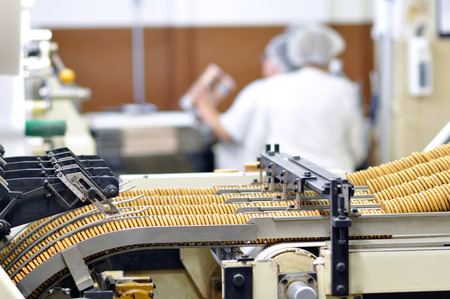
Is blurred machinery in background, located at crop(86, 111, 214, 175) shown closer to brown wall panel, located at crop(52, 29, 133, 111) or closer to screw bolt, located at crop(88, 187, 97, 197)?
brown wall panel, located at crop(52, 29, 133, 111)

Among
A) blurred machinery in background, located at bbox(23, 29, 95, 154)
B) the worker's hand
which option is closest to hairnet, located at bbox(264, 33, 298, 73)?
the worker's hand

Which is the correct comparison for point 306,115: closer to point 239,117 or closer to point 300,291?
point 239,117

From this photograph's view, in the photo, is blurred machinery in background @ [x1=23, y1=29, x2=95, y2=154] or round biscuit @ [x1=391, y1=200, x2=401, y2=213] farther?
blurred machinery in background @ [x1=23, y1=29, x2=95, y2=154]

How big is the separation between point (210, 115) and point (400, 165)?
232 cm

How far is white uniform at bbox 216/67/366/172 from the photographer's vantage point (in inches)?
134

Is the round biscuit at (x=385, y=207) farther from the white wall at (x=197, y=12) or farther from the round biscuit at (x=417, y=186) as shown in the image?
the white wall at (x=197, y=12)

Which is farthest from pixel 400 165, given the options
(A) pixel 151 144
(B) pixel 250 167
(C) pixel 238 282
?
(A) pixel 151 144

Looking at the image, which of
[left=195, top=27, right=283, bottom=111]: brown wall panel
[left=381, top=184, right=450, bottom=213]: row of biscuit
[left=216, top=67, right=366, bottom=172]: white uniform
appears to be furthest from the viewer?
[left=195, top=27, right=283, bottom=111]: brown wall panel

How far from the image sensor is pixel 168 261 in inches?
53.8

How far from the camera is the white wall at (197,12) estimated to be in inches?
235

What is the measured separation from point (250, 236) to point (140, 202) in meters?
0.25

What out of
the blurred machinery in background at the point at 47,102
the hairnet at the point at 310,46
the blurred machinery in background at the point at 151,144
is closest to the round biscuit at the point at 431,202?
the blurred machinery in background at the point at 47,102

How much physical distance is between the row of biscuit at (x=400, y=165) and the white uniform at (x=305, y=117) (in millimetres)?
1948

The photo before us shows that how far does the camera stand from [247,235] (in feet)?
3.72
